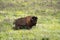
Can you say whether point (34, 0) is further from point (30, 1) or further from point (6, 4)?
point (6, 4)

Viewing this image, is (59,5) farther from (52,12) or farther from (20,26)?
(20,26)

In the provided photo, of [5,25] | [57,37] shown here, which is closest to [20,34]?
[57,37]

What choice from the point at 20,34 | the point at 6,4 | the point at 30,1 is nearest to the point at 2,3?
the point at 6,4

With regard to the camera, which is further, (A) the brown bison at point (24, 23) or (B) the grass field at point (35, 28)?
(A) the brown bison at point (24, 23)

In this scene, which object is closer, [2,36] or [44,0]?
[2,36]

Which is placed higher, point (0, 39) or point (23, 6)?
point (0, 39)

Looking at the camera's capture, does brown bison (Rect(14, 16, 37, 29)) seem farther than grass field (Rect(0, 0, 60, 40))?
Yes

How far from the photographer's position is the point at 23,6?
40.8 meters

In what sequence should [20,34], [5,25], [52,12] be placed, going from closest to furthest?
[20,34] < [5,25] < [52,12]

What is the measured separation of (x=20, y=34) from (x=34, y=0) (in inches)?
1154

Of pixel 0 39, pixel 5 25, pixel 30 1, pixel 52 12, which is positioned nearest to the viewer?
pixel 0 39

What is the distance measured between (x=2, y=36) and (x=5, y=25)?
4668mm

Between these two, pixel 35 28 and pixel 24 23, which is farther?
pixel 35 28

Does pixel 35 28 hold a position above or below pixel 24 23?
below
